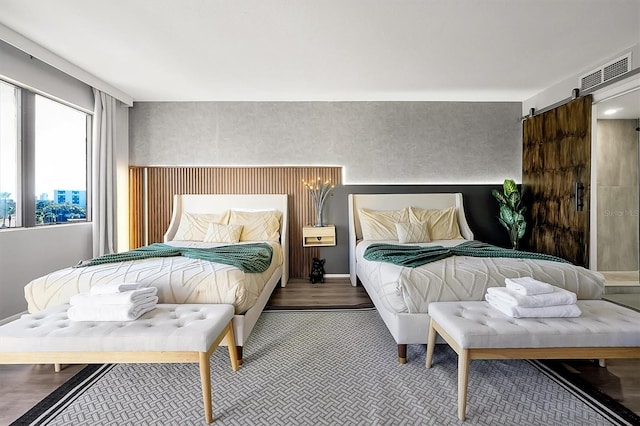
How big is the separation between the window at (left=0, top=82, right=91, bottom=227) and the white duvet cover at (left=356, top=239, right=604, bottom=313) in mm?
3479

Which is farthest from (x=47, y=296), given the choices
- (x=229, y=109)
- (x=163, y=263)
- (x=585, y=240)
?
(x=585, y=240)

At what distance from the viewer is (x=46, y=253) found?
3234 millimetres

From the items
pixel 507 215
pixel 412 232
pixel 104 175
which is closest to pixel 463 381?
pixel 412 232

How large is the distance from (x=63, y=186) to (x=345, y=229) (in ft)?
11.2

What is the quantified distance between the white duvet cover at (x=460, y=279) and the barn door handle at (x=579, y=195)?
1620 mm

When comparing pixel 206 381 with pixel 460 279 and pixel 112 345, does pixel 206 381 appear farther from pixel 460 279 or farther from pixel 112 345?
pixel 460 279

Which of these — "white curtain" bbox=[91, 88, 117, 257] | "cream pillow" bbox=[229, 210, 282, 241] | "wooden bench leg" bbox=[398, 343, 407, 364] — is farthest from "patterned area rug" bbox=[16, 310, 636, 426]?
"white curtain" bbox=[91, 88, 117, 257]

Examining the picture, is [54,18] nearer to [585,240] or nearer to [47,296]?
[47,296]

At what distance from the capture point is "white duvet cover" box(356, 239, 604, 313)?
209 centimetres

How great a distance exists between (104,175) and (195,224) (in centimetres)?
127

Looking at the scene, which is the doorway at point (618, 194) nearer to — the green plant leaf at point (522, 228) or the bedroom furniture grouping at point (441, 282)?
the green plant leaf at point (522, 228)

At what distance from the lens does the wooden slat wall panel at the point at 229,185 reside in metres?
4.50

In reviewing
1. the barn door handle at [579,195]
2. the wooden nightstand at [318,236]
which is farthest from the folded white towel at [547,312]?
the wooden nightstand at [318,236]

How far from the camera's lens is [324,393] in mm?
1773
